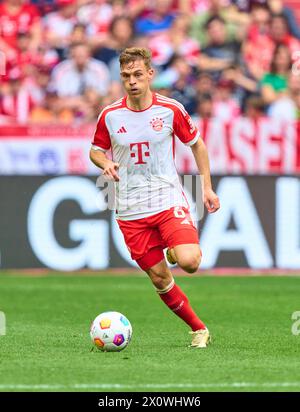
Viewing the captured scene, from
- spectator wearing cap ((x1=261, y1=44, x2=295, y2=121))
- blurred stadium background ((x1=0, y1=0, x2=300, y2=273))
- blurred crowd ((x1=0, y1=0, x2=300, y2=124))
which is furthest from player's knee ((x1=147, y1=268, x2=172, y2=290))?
spectator wearing cap ((x1=261, y1=44, x2=295, y2=121))

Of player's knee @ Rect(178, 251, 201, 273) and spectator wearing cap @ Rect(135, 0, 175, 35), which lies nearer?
player's knee @ Rect(178, 251, 201, 273)

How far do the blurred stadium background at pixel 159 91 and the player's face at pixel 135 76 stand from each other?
6526 mm

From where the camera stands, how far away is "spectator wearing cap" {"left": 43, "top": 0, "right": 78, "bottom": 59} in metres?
18.3

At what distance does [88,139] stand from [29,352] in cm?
A: 770

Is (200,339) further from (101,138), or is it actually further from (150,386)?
(150,386)

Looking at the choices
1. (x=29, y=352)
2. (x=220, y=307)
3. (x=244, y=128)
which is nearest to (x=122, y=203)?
(x=29, y=352)

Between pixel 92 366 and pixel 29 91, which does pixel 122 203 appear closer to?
pixel 92 366

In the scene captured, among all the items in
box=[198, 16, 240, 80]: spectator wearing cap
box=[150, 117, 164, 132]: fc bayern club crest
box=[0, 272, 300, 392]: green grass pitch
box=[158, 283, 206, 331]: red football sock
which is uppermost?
box=[198, 16, 240, 80]: spectator wearing cap

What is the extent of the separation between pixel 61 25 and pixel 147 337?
10137mm

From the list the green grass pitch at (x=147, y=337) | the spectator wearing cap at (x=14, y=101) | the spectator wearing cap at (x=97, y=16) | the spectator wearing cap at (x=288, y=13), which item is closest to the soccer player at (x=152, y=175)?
the green grass pitch at (x=147, y=337)

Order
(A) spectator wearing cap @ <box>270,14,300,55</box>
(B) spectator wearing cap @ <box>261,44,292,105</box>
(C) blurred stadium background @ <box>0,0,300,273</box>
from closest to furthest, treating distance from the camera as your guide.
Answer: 1. (C) blurred stadium background @ <box>0,0,300,273</box>
2. (B) spectator wearing cap @ <box>261,44,292,105</box>
3. (A) spectator wearing cap @ <box>270,14,300,55</box>

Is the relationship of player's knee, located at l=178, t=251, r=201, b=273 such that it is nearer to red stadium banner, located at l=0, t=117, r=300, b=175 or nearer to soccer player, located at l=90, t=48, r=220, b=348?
soccer player, located at l=90, t=48, r=220, b=348

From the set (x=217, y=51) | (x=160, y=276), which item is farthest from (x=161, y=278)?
(x=217, y=51)

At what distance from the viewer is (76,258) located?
50.1 feet
